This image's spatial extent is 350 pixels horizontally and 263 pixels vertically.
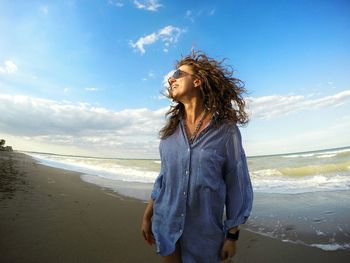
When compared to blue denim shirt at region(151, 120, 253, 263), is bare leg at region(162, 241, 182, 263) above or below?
below

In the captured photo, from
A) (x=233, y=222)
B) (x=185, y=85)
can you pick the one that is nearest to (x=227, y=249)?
(x=233, y=222)

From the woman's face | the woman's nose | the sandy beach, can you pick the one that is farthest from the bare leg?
the sandy beach

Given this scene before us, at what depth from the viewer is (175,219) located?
1.95 m

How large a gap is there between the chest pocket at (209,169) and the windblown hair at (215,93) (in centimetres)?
32

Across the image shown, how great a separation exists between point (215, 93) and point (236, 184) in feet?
2.63

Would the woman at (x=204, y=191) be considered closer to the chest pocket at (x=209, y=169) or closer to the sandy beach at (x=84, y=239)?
the chest pocket at (x=209, y=169)

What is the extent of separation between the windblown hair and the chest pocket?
32 cm

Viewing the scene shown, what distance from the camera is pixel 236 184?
1.90 meters

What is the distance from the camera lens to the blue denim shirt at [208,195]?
6.19ft

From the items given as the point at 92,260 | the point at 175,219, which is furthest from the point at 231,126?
the point at 92,260

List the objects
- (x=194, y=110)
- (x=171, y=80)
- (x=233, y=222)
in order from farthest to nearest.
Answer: (x=171, y=80), (x=194, y=110), (x=233, y=222)

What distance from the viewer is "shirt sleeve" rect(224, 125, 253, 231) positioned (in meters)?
1.87

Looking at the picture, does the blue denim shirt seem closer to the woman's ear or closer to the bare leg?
the bare leg

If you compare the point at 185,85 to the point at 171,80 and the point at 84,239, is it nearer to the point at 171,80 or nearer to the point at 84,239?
the point at 171,80
